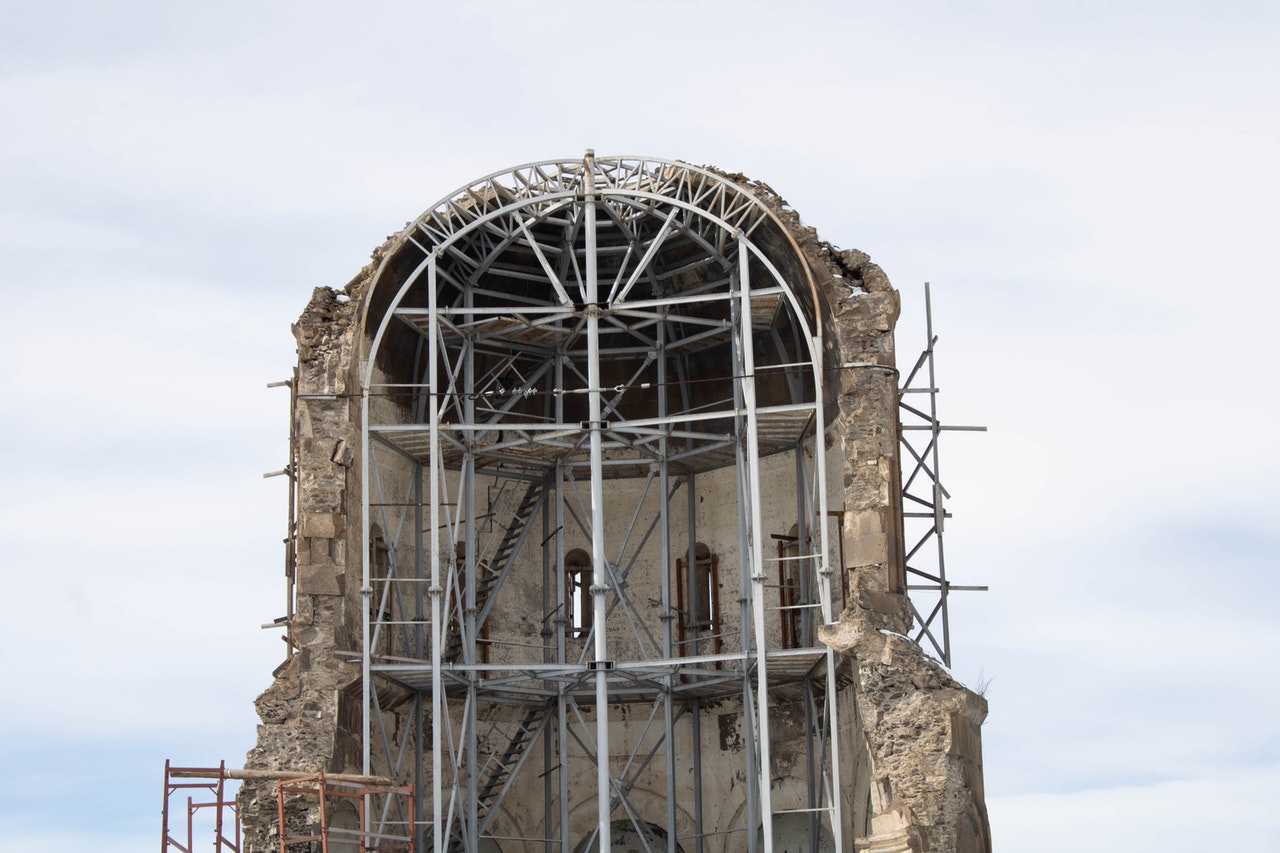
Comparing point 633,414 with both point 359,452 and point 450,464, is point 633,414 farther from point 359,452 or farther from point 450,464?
point 359,452

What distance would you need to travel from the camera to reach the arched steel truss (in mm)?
27672

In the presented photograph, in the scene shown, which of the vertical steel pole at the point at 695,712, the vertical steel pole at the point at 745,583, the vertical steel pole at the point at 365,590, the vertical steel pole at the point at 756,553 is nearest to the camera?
the vertical steel pole at the point at 756,553

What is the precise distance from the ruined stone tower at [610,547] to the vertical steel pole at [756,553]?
0.06 metres

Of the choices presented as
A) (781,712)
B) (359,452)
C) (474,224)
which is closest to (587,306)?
(474,224)

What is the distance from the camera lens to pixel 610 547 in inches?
1271

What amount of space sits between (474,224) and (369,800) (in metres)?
8.01

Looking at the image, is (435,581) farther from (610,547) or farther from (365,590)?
(610,547)

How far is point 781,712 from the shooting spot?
30172mm

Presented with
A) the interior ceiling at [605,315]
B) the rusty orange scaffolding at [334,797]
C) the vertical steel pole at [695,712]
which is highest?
the interior ceiling at [605,315]

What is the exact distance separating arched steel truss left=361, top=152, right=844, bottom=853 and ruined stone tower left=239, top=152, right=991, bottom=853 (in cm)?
7

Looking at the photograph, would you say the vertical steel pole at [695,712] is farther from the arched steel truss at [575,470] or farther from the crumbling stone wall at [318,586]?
the crumbling stone wall at [318,586]

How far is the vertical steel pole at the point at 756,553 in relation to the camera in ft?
85.8

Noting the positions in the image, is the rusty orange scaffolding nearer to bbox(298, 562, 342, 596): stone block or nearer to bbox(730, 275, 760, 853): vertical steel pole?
bbox(298, 562, 342, 596): stone block

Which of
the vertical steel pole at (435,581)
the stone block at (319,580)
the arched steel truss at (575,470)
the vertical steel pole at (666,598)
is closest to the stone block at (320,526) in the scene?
the stone block at (319,580)
